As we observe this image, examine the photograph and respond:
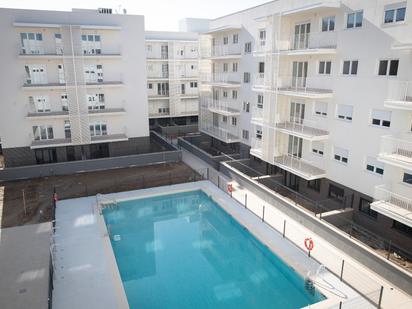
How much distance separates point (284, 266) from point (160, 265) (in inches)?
232

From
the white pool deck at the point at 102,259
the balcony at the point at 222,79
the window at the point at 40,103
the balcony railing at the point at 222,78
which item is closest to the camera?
the white pool deck at the point at 102,259

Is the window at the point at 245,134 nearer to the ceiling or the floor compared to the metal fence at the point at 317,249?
nearer to the ceiling

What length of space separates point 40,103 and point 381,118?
24446 mm

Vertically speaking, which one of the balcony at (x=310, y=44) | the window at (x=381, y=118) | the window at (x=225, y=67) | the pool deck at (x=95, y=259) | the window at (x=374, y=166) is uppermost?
the balcony at (x=310, y=44)

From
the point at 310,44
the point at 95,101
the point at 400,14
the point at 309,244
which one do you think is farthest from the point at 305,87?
the point at 95,101

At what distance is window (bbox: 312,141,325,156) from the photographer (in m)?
20.1

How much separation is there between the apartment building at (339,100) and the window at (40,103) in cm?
1606

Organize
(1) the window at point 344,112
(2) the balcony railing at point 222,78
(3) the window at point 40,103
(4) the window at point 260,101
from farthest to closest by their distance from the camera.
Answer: (2) the balcony railing at point 222,78
(3) the window at point 40,103
(4) the window at point 260,101
(1) the window at point 344,112

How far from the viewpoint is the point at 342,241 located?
15.6 m

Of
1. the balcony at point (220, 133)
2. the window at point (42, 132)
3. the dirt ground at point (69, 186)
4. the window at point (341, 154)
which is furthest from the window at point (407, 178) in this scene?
the window at point (42, 132)

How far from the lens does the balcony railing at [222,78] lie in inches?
1136

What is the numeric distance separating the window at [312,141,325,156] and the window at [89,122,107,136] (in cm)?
1774

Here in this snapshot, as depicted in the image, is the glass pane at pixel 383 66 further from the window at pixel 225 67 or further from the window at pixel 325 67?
the window at pixel 225 67

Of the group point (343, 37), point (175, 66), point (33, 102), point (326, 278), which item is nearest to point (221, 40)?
point (175, 66)
